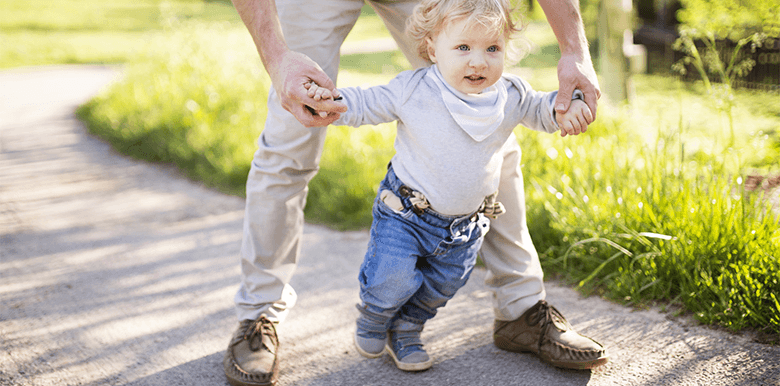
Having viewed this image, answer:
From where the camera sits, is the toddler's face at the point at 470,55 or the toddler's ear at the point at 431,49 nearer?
the toddler's face at the point at 470,55

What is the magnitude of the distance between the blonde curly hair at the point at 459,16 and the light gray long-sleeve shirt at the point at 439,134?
14cm

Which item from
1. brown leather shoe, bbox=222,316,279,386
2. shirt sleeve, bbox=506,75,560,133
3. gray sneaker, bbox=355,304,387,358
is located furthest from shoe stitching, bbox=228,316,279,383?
shirt sleeve, bbox=506,75,560,133

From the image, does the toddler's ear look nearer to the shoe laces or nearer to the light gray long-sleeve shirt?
the light gray long-sleeve shirt

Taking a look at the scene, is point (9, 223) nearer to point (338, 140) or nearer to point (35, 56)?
point (338, 140)

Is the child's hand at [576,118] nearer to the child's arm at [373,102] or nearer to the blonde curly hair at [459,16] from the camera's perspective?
the blonde curly hair at [459,16]

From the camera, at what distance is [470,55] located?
176cm

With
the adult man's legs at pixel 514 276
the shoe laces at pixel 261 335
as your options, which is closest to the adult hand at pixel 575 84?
the adult man's legs at pixel 514 276

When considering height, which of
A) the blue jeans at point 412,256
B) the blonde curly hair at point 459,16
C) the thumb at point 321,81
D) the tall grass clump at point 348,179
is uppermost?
the blonde curly hair at point 459,16

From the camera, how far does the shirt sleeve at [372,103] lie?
69.1 inches

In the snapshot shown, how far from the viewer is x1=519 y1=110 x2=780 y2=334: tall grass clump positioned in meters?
2.17

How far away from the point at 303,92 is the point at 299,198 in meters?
0.63

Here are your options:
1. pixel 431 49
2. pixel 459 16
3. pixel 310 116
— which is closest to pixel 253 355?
pixel 310 116

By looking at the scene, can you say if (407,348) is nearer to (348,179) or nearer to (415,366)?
(415,366)

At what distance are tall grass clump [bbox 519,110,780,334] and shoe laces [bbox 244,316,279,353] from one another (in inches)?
47.5
